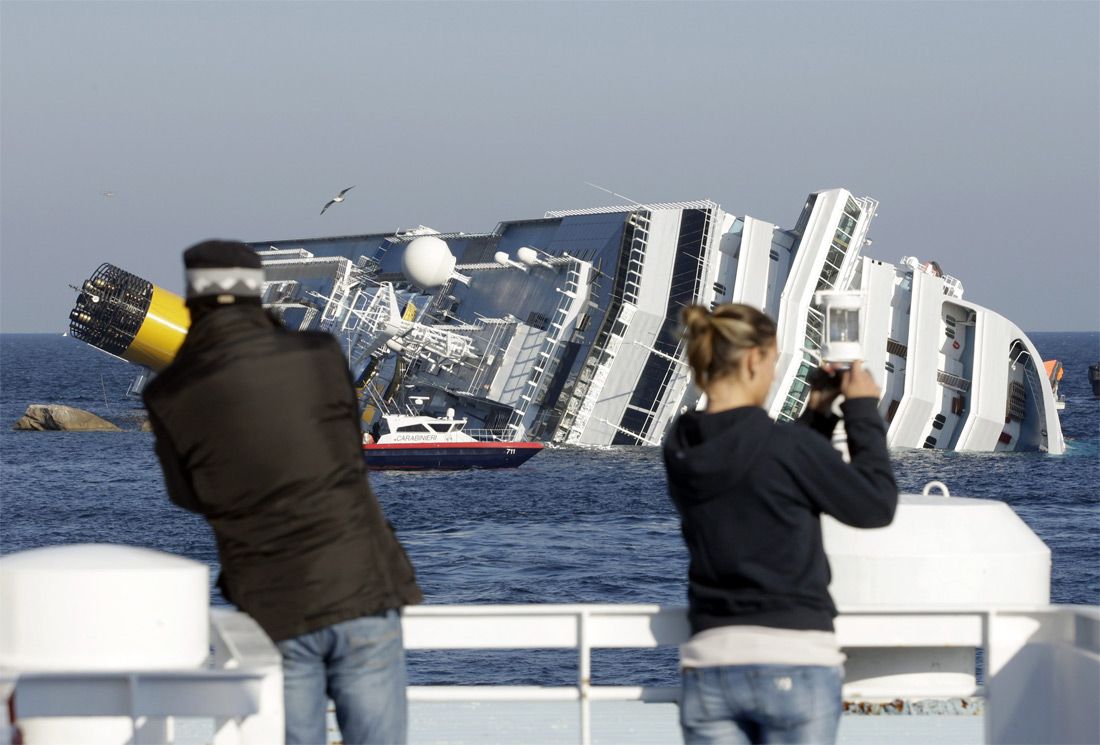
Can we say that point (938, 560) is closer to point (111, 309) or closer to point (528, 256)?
point (111, 309)

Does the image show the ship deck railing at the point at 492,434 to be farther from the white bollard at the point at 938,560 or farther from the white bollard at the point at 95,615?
the white bollard at the point at 95,615

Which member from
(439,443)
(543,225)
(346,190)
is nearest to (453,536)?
(439,443)

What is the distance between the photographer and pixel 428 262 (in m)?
58.1

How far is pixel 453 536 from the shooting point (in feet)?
118

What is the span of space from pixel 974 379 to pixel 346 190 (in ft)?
81.8

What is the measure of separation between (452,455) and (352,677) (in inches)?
1849

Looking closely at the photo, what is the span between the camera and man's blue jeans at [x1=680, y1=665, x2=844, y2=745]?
3.70 metres

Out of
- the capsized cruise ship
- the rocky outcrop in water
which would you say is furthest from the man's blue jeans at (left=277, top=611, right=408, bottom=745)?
the rocky outcrop in water

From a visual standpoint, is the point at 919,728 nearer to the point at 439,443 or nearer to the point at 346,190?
the point at 439,443

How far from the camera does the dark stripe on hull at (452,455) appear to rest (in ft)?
164

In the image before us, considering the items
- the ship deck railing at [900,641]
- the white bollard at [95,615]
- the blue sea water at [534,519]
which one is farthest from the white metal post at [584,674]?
the blue sea water at [534,519]

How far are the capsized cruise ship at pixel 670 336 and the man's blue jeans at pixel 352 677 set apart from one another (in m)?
44.4

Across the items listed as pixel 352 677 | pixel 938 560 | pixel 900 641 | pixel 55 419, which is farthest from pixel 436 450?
pixel 352 677

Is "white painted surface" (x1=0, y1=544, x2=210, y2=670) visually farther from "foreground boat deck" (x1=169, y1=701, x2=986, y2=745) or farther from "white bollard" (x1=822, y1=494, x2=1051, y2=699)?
"white bollard" (x1=822, y1=494, x2=1051, y2=699)
